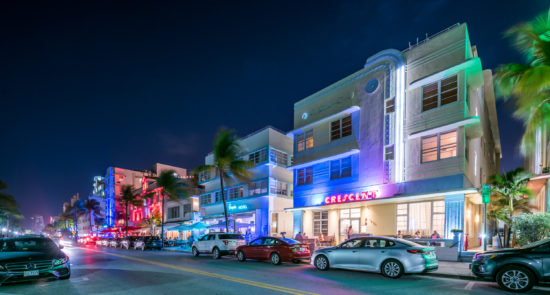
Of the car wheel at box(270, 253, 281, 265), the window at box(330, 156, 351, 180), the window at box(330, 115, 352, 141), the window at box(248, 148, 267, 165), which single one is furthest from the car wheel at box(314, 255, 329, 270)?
the window at box(248, 148, 267, 165)

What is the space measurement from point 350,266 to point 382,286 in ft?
8.73

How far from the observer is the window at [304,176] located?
27.3m

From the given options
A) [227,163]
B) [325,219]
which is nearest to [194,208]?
[227,163]

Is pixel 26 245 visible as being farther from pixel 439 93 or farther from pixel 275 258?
pixel 439 93

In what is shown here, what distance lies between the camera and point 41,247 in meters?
11.1

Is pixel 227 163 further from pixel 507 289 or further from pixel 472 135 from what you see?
pixel 507 289

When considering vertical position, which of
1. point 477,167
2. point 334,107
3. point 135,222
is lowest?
point 135,222

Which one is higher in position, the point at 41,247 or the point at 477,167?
the point at 477,167

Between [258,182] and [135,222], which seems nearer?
[258,182]

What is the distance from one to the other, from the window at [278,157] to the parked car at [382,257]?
21.2 metres

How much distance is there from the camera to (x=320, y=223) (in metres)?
26.2

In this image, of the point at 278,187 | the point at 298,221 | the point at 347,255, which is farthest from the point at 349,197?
the point at 278,187

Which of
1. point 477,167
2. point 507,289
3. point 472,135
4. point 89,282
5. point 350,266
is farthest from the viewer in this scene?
point 477,167

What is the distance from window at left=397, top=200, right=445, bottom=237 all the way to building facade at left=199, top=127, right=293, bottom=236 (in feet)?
48.6
